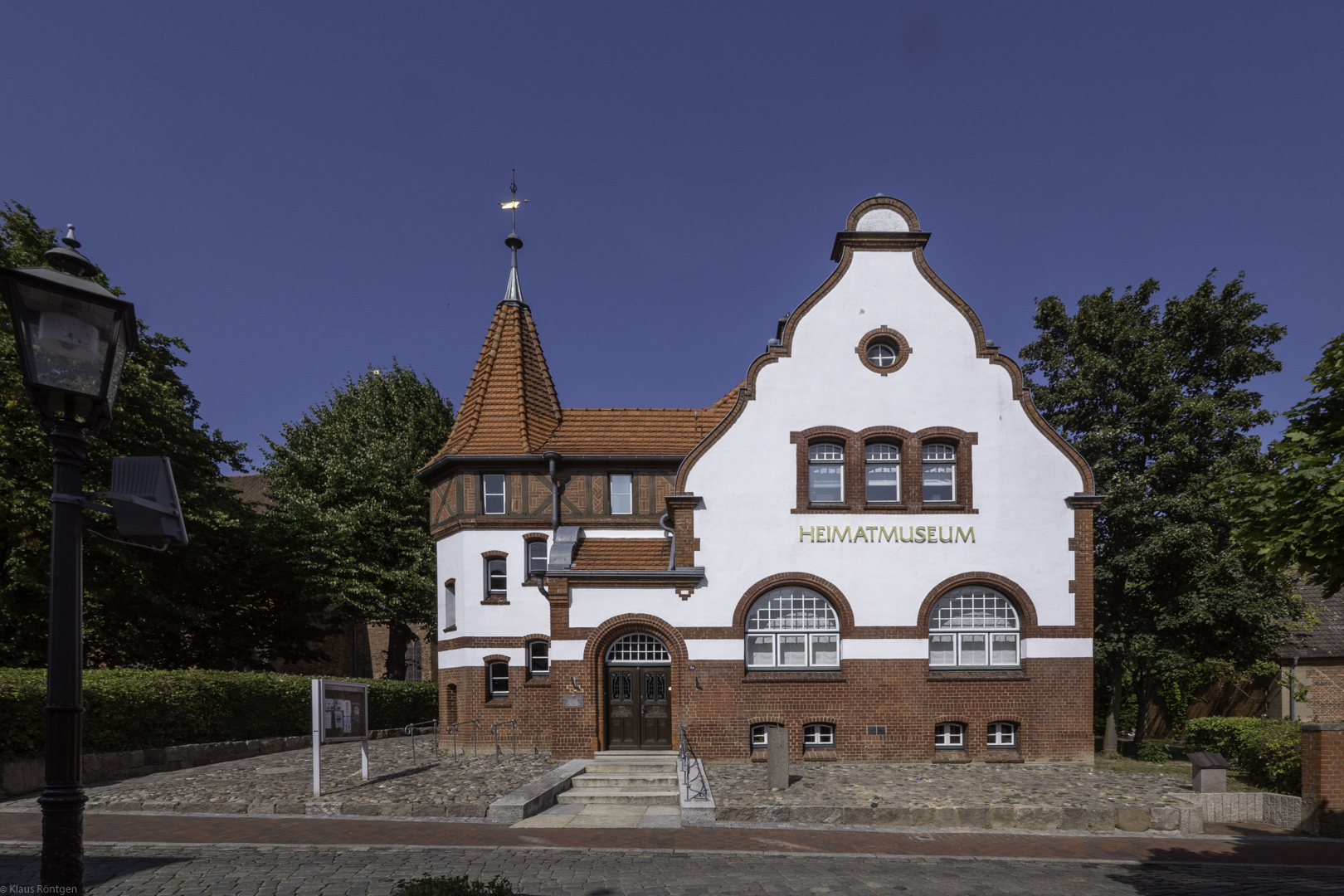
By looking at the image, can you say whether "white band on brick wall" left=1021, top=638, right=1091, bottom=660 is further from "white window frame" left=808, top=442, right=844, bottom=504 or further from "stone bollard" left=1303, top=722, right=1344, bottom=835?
"stone bollard" left=1303, top=722, right=1344, bottom=835

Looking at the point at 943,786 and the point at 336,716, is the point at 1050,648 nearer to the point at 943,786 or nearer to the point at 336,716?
the point at 943,786

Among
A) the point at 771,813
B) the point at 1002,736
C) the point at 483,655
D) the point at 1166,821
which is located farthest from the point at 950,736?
the point at 483,655

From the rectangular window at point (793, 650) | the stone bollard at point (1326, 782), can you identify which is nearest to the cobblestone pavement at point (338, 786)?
the rectangular window at point (793, 650)

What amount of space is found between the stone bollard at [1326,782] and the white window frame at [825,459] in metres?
9.96

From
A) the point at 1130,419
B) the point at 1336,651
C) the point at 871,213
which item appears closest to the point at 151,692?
the point at 871,213

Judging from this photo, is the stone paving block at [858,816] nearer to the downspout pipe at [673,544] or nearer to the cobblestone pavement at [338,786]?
the cobblestone pavement at [338,786]

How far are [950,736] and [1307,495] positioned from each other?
13.2 metres

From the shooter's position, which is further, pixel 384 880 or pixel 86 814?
pixel 86 814

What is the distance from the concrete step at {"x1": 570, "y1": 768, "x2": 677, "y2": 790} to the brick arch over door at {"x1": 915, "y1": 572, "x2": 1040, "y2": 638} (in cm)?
679

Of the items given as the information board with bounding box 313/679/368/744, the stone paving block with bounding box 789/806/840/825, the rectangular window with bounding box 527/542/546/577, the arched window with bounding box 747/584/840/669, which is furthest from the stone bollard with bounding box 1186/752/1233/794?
the rectangular window with bounding box 527/542/546/577

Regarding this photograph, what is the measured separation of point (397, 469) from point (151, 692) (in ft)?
48.3

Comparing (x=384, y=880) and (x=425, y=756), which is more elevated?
(x=384, y=880)

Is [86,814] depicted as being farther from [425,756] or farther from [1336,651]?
[1336,651]

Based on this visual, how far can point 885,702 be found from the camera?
2027cm
